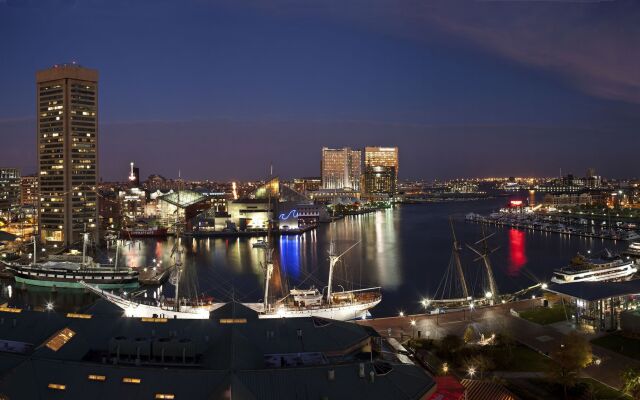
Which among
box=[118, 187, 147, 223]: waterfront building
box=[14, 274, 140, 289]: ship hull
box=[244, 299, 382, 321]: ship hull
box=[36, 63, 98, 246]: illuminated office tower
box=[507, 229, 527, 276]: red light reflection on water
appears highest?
box=[36, 63, 98, 246]: illuminated office tower

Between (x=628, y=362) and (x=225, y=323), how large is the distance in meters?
4.66

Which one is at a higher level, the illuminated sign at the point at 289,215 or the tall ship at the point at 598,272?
the illuminated sign at the point at 289,215

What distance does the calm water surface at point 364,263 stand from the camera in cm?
1264

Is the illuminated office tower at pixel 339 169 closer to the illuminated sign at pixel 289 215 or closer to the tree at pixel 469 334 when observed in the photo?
the illuminated sign at pixel 289 215

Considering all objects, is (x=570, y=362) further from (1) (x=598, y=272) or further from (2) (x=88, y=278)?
(2) (x=88, y=278)

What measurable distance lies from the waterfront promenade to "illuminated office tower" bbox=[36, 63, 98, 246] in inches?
723

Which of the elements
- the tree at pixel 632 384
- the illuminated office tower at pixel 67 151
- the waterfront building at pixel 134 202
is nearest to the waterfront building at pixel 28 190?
the waterfront building at pixel 134 202

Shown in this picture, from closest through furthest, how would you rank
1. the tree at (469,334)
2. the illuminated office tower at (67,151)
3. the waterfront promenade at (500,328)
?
the waterfront promenade at (500,328) < the tree at (469,334) < the illuminated office tower at (67,151)

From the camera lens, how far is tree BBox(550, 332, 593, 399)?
17.1 feet

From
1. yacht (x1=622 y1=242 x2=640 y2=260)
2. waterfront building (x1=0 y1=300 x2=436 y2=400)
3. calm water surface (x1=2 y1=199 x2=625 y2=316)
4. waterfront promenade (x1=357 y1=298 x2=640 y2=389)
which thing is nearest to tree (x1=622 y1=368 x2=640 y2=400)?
waterfront promenade (x1=357 y1=298 x2=640 y2=389)

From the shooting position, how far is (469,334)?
22.7 ft

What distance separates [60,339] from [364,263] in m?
12.1

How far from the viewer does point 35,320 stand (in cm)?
576

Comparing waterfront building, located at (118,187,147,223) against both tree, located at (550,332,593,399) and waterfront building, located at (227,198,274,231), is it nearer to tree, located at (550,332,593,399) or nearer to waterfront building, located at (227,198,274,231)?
waterfront building, located at (227,198,274,231)
